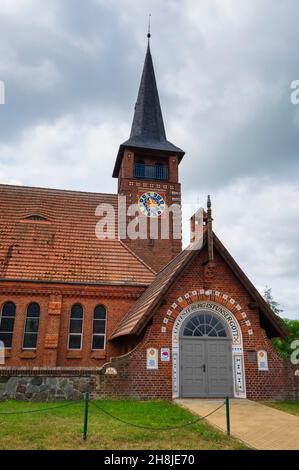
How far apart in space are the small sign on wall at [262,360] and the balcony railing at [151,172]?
15033 mm

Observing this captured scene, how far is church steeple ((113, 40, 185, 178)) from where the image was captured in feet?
89.0

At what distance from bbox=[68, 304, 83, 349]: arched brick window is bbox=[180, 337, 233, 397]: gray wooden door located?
643 centimetres

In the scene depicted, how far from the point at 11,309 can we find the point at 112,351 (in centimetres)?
557

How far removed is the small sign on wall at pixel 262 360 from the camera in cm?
1493

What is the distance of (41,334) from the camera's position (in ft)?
61.6

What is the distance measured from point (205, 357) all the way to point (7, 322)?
1017 centimetres

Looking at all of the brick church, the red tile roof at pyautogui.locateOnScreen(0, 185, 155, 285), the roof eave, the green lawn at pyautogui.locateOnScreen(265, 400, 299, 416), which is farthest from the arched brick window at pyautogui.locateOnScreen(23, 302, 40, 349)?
the roof eave

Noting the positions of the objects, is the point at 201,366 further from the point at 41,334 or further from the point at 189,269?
the point at 41,334

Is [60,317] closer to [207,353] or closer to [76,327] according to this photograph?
[76,327]

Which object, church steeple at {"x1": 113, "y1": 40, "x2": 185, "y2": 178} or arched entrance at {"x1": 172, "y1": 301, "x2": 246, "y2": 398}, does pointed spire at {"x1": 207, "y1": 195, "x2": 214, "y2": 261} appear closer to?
arched entrance at {"x1": 172, "y1": 301, "x2": 246, "y2": 398}

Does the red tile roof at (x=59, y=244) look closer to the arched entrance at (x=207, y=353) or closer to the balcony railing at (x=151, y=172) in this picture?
the balcony railing at (x=151, y=172)

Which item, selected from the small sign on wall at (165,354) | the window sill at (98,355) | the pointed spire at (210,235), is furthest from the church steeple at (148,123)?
the small sign on wall at (165,354)

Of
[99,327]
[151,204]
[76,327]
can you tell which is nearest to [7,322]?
[76,327]

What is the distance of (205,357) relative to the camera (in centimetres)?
1511
